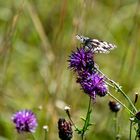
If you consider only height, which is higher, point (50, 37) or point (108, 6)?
point (108, 6)

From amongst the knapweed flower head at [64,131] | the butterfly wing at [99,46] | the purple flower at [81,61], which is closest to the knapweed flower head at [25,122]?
the knapweed flower head at [64,131]

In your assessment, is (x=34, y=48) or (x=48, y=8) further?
(x=48, y=8)

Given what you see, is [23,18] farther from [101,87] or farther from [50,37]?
[101,87]

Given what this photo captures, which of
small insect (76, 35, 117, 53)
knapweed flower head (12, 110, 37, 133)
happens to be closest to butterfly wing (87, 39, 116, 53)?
small insect (76, 35, 117, 53)

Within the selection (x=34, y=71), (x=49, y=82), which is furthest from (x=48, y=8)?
(x=49, y=82)

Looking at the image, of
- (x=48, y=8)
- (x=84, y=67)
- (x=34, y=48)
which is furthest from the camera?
(x=48, y=8)

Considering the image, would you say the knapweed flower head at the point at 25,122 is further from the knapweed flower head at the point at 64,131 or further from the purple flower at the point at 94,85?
the purple flower at the point at 94,85

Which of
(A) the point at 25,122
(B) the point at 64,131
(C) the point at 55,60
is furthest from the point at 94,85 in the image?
(C) the point at 55,60

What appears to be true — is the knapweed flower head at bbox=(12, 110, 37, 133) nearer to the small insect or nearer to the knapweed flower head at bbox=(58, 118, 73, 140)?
the knapweed flower head at bbox=(58, 118, 73, 140)
